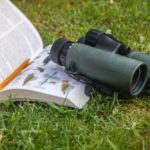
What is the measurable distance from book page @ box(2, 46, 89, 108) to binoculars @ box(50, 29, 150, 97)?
49 mm

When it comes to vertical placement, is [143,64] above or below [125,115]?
above

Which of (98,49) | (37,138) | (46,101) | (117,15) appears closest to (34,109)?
(46,101)

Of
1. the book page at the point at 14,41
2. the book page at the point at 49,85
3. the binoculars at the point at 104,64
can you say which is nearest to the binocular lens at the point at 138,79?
the binoculars at the point at 104,64

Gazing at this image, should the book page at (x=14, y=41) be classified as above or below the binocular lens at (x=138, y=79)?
above

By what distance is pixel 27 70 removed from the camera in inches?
99.2

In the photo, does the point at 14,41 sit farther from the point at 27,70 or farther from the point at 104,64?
the point at 104,64

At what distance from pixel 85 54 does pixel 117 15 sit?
3.58 feet

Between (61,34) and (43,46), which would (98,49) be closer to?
(43,46)

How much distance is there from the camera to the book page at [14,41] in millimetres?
2488

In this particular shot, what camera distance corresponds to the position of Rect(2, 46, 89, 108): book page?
226 centimetres

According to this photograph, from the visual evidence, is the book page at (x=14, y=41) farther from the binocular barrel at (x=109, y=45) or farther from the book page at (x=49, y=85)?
the binocular barrel at (x=109, y=45)

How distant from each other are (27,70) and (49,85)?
0.77 feet

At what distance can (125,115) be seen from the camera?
2244 mm

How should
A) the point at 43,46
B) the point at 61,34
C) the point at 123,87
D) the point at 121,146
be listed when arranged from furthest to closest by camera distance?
1. the point at 61,34
2. the point at 43,46
3. the point at 123,87
4. the point at 121,146
